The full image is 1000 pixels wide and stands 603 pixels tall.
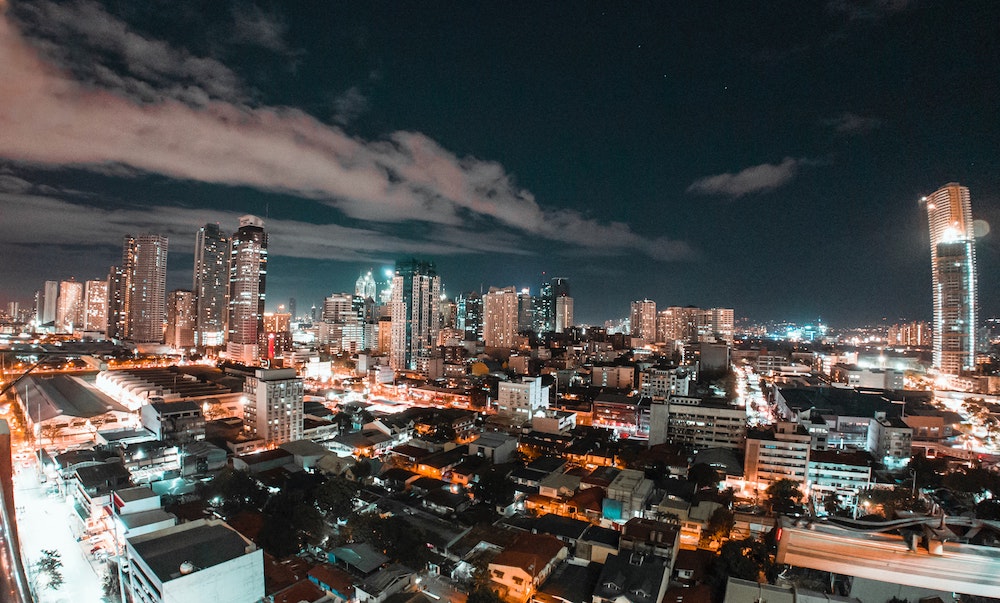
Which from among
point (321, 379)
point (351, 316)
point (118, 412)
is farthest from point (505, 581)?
point (351, 316)

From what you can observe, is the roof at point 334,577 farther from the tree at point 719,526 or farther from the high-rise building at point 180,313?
the high-rise building at point 180,313

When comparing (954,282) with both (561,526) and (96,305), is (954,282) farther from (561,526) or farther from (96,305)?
(96,305)

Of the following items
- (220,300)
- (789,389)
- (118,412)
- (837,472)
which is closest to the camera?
(837,472)

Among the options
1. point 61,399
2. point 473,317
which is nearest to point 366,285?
point 473,317

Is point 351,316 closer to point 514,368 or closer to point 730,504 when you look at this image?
point 514,368

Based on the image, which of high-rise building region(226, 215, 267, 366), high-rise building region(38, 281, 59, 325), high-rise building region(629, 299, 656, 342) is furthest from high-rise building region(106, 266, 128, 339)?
high-rise building region(629, 299, 656, 342)
